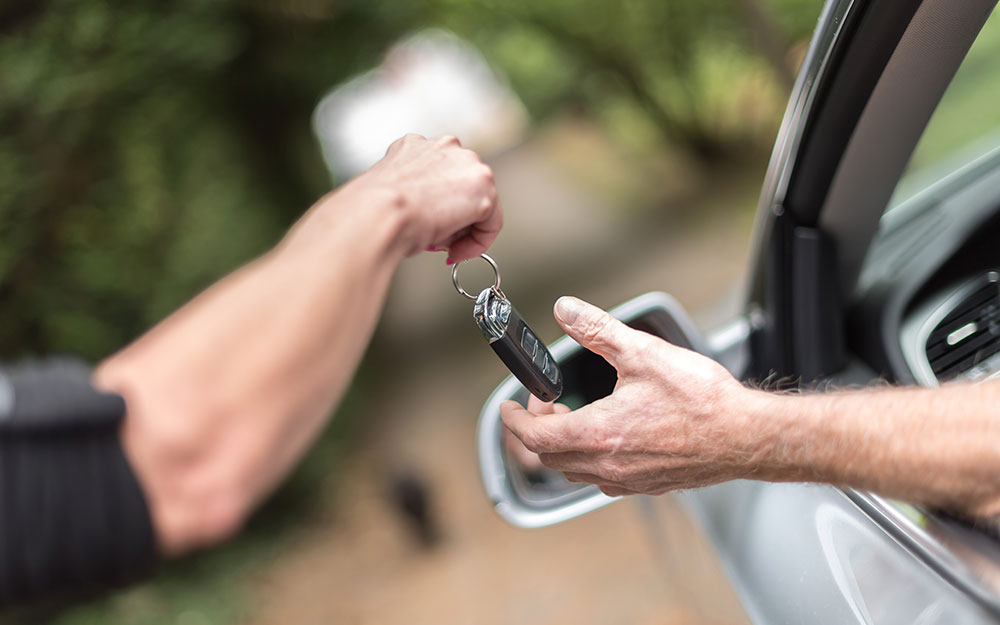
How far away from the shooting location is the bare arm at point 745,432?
103 cm

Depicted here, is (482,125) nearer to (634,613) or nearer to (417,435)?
(417,435)

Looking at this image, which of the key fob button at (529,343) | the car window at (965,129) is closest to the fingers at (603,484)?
the key fob button at (529,343)

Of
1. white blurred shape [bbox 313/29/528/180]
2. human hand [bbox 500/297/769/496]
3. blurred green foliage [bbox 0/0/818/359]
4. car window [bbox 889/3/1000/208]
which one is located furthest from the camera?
white blurred shape [bbox 313/29/528/180]

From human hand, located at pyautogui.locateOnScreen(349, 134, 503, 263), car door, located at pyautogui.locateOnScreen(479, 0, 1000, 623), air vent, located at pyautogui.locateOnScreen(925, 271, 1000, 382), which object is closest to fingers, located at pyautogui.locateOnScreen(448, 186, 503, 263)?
human hand, located at pyautogui.locateOnScreen(349, 134, 503, 263)

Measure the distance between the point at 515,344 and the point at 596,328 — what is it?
0.43 feet

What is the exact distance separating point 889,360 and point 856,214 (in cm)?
29

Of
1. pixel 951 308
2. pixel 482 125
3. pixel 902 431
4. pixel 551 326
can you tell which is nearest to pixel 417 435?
pixel 551 326

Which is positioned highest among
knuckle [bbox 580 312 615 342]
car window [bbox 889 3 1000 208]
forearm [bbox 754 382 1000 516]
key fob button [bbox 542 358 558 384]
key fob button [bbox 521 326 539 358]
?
car window [bbox 889 3 1000 208]

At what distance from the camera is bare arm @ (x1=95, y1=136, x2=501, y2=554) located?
1.11 m

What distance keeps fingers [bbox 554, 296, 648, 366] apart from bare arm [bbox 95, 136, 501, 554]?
0.31 meters

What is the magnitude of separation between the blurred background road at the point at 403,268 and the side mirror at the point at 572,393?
1.10 feet

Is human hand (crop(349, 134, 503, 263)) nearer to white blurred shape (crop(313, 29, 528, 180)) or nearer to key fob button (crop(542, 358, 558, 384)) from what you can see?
key fob button (crop(542, 358, 558, 384))

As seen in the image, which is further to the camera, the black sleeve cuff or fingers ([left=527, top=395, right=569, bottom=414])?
fingers ([left=527, top=395, right=569, bottom=414])

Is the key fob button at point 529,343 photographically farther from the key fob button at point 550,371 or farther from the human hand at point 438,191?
the human hand at point 438,191
